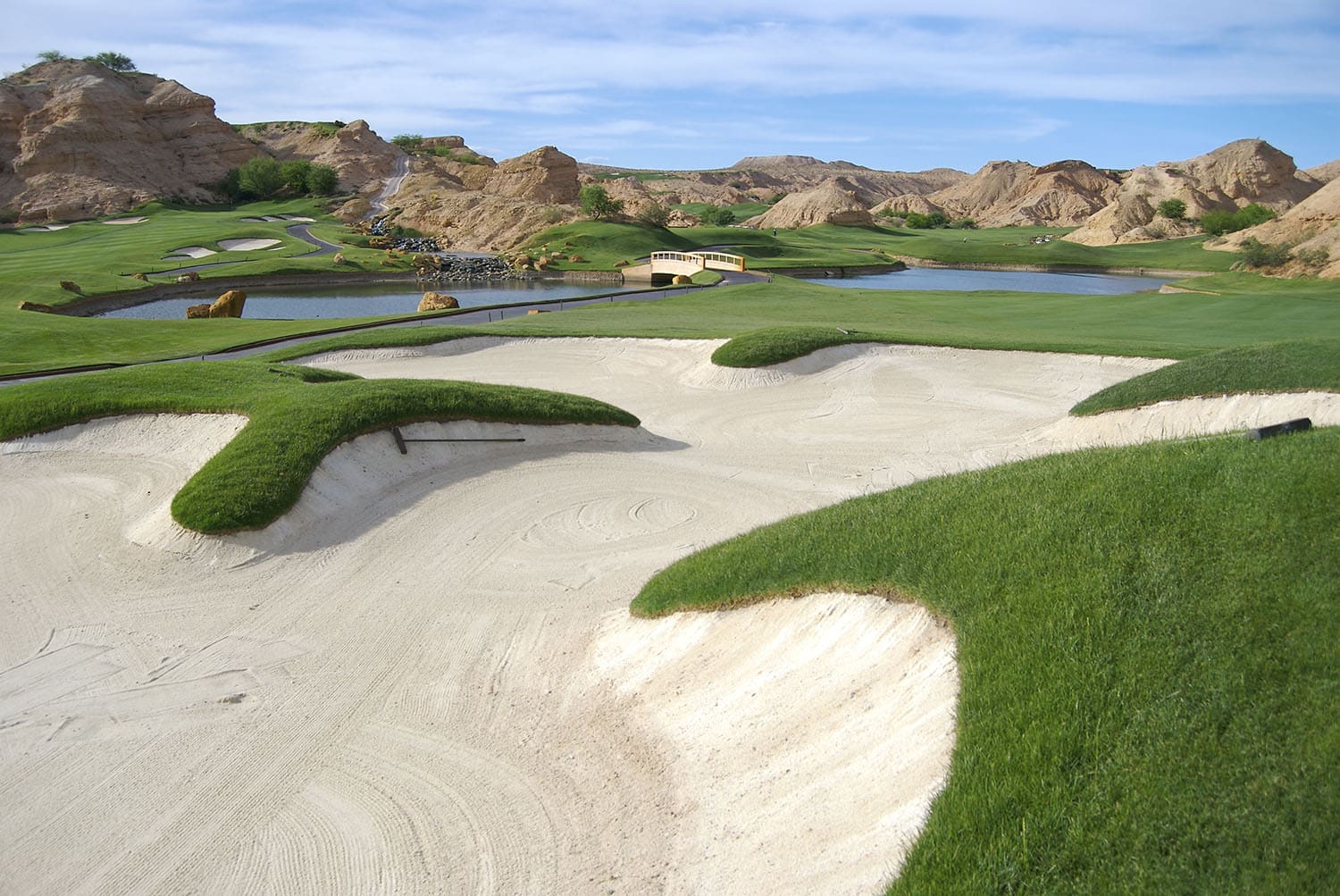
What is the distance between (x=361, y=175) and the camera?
371 feet

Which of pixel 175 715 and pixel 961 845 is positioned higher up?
pixel 961 845

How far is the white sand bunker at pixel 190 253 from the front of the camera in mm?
66875

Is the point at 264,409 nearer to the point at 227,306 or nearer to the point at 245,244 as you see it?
the point at 227,306

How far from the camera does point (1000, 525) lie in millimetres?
7336

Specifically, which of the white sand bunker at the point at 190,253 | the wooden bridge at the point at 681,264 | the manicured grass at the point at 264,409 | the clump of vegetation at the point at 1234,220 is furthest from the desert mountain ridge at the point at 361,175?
the manicured grass at the point at 264,409

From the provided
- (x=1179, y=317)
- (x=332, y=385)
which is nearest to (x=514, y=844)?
(x=332, y=385)

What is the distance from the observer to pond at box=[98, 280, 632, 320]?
161ft

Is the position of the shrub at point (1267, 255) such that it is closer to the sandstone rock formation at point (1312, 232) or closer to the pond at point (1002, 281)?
the sandstone rock formation at point (1312, 232)

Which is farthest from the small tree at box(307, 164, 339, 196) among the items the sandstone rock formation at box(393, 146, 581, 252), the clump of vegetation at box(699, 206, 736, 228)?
the clump of vegetation at box(699, 206, 736, 228)

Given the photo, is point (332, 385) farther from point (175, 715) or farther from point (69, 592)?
point (175, 715)

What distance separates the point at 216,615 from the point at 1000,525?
8.91 m

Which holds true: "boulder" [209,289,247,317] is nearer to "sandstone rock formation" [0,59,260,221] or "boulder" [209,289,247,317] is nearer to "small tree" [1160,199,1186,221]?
"sandstone rock formation" [0,59,260,221]

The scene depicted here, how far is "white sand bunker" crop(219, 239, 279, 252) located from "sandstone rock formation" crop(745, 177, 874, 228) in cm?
6179

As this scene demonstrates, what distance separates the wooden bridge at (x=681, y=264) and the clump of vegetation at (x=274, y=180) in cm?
5653
